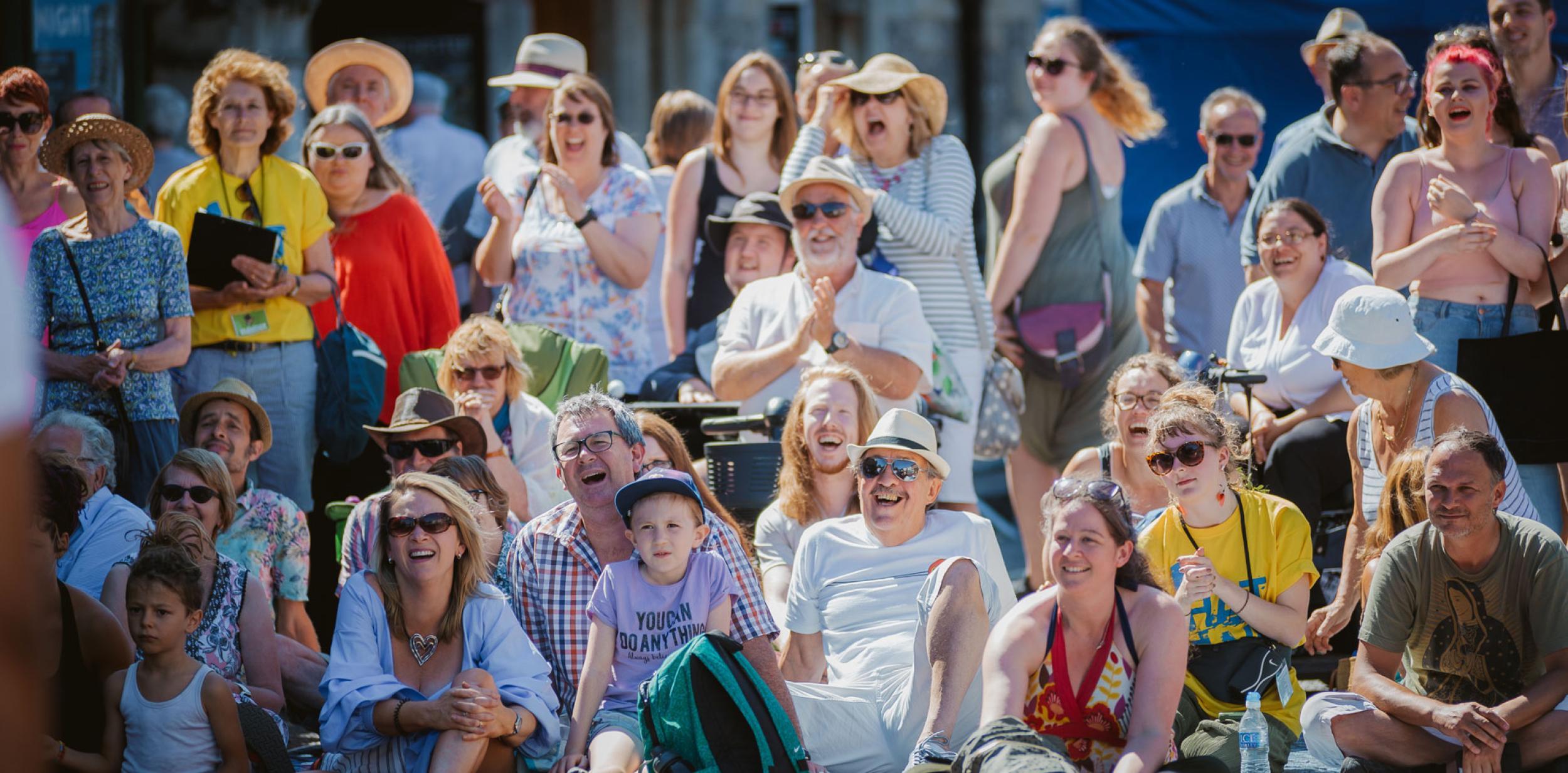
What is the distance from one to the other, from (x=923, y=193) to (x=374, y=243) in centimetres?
222

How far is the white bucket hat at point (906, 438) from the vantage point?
16.8 ft

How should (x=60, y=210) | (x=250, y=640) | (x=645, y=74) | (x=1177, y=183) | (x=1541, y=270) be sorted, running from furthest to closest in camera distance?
(x=645, y=74)
(x=1177, y=183)
(x=60, y=210)
(x=1541, y=270)
(x=250, y=640)

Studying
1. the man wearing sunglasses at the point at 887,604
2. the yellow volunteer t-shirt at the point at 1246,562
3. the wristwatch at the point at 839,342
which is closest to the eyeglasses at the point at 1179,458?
the yellow volunteer t-shirt at the point at 1246,562

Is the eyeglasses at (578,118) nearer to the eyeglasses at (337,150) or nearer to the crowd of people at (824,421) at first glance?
the crowd of people at (824,421)

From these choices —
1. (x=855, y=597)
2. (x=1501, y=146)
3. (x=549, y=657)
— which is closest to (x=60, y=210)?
(x=549, y=657)

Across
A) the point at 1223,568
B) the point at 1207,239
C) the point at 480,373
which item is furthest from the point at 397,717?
the point at 1207,239

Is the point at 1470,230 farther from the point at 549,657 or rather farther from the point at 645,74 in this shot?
the point at 645,74

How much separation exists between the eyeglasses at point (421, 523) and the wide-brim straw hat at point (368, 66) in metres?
3.83

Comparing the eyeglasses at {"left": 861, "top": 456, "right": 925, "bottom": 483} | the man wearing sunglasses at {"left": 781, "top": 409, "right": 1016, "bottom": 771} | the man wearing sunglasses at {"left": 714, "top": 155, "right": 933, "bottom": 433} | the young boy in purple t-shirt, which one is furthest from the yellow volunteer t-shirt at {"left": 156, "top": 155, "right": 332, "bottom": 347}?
the eyeglasses at {"left": 861, "top": 456, "right": 925, "bottom": 483}

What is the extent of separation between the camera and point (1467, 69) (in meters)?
6.00

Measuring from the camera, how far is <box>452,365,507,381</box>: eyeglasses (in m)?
6.29

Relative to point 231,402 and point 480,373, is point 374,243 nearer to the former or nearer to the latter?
point 480,373

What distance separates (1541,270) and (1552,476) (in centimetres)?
71

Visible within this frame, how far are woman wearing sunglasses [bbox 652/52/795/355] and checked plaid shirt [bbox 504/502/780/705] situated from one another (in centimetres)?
230
